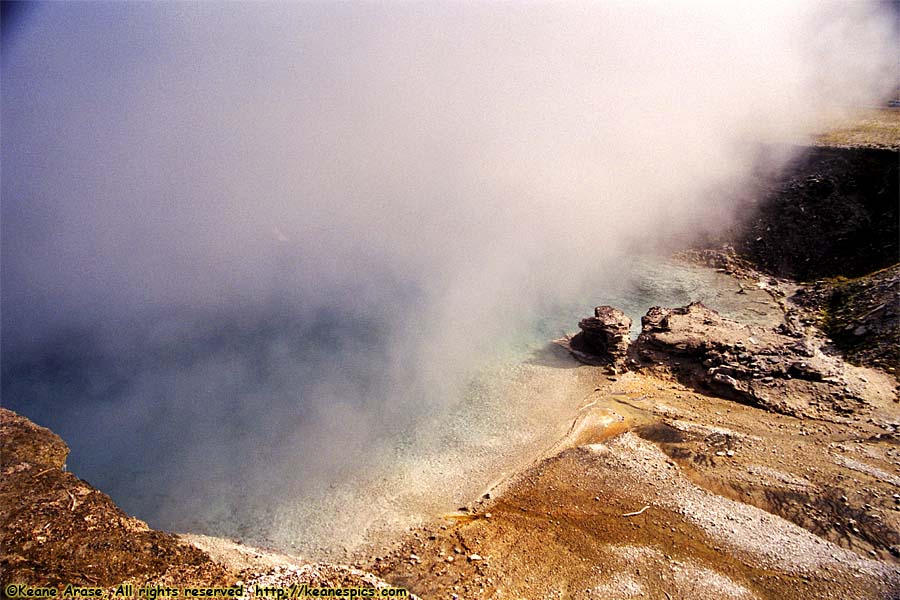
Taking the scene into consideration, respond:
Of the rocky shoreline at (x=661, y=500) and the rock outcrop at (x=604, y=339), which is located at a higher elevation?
the rock outcrop at (x=604, y=339)

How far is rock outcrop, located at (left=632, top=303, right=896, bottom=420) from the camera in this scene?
47.8ft

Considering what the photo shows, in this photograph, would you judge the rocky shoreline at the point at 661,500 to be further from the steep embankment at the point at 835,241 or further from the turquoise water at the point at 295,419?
the turquoise water at the point at 295,419

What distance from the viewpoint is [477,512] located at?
12023mm

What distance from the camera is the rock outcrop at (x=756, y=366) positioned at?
14.6 meters

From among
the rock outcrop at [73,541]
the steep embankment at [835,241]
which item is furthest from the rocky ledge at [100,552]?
the steep embankment at [835,241]

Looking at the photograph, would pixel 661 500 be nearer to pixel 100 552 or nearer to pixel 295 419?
pixel 295 419

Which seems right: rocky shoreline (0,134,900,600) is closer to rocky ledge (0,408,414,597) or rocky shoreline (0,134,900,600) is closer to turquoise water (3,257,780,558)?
rocky ledge (0,408,414,597)

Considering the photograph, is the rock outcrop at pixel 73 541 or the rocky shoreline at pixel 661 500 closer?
the rock outcrop at pixel 73 541

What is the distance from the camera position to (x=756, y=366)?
15.8m

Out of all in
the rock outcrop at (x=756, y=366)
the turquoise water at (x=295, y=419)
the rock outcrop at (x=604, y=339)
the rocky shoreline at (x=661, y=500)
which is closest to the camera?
the rocky shoreline at (x=661, y=500)

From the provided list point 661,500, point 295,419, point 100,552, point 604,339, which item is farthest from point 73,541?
point 604,339

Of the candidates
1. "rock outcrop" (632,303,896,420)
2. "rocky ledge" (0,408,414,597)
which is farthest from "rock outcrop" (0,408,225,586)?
"rock outcrop" (632,303,896,420)

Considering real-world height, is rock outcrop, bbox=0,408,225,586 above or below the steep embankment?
below

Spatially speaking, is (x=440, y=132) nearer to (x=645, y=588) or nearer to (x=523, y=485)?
(x=523, y=485)
